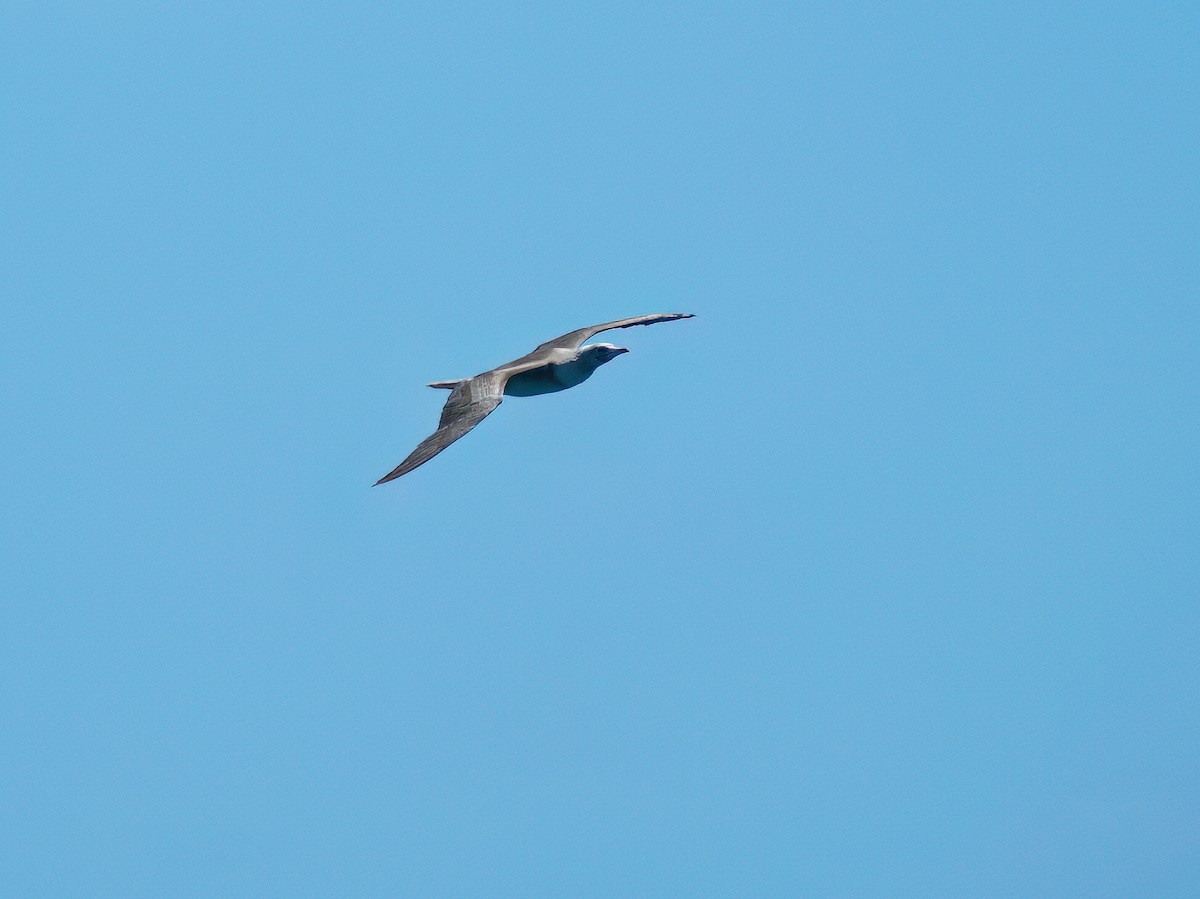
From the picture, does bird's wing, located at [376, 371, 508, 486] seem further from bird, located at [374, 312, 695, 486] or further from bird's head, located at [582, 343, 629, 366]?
bird's head, located at [582, 343, 629, 366]

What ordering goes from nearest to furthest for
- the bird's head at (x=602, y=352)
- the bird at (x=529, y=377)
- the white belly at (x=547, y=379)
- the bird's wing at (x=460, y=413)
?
the bird's wing at (x=460, y=413), the bird at (x=529, y=377), the white belly at (x=547, y=379), the bird's head at (x=602, y=352)

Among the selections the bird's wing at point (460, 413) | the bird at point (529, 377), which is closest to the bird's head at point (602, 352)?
the bird at point (529, 377)

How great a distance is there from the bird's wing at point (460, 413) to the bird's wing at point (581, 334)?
242cm

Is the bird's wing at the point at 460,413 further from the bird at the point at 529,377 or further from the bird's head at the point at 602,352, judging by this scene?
the bird's head at the point at 602,352

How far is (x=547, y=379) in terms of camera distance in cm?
4069

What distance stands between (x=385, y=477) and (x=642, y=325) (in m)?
17.3

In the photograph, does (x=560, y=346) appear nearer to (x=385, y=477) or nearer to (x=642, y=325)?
(x=642, y=325)

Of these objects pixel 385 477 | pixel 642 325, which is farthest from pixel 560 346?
pixel 385 477

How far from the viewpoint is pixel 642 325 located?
45875mm

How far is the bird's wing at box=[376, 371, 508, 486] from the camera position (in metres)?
32.2

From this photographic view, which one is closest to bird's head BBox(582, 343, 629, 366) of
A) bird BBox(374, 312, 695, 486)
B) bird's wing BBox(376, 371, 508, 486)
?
bird BBox(374, 312, 695, 486)

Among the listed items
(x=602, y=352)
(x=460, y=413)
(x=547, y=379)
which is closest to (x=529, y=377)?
(x=547, y=379)

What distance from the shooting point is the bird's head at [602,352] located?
41.2m

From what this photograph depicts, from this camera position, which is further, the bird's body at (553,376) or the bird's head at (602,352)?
the bird's head at (602,352)
